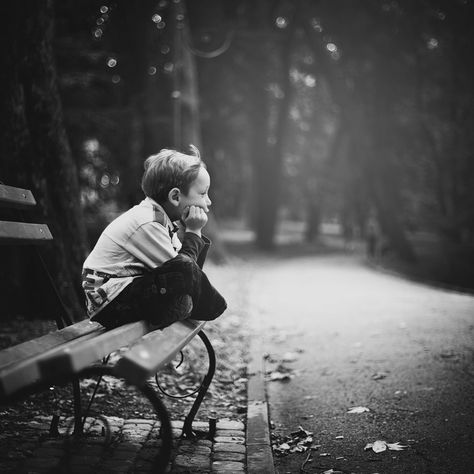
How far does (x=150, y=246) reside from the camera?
9.25 feet

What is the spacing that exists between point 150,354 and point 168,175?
123 cm

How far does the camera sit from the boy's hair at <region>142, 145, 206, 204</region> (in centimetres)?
303

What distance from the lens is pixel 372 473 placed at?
2.93 metres

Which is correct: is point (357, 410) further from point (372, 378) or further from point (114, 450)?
point (114, 450)

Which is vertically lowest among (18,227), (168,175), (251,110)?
(18,227)

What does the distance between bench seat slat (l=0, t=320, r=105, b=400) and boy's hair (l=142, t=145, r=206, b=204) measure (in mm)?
841

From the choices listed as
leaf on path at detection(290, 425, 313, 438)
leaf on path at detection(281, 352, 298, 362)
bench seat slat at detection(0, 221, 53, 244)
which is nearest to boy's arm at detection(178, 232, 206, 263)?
bench seat slat at detection(0, 221, 53, 244)

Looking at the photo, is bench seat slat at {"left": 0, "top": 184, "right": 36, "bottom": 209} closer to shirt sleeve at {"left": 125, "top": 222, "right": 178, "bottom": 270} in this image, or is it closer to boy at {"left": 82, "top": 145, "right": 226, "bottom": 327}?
boy at {"left": 82, "top": 145, "right": 226, "bottom": 327}

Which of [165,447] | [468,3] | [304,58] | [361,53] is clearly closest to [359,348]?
[165,447]

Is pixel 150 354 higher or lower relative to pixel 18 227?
lower

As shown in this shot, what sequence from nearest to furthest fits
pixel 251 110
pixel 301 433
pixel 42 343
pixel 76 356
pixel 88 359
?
pixel 76 356 → pixel 88 359 → pixel 42 343 → pixel 301 433 → pixel 251 110

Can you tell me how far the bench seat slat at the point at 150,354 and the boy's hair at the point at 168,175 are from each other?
77 centimetres

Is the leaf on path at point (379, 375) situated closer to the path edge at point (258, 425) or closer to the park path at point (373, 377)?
the park path at point (373, 377)

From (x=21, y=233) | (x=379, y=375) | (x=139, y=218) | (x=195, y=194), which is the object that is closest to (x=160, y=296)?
(x=139, y=218)
